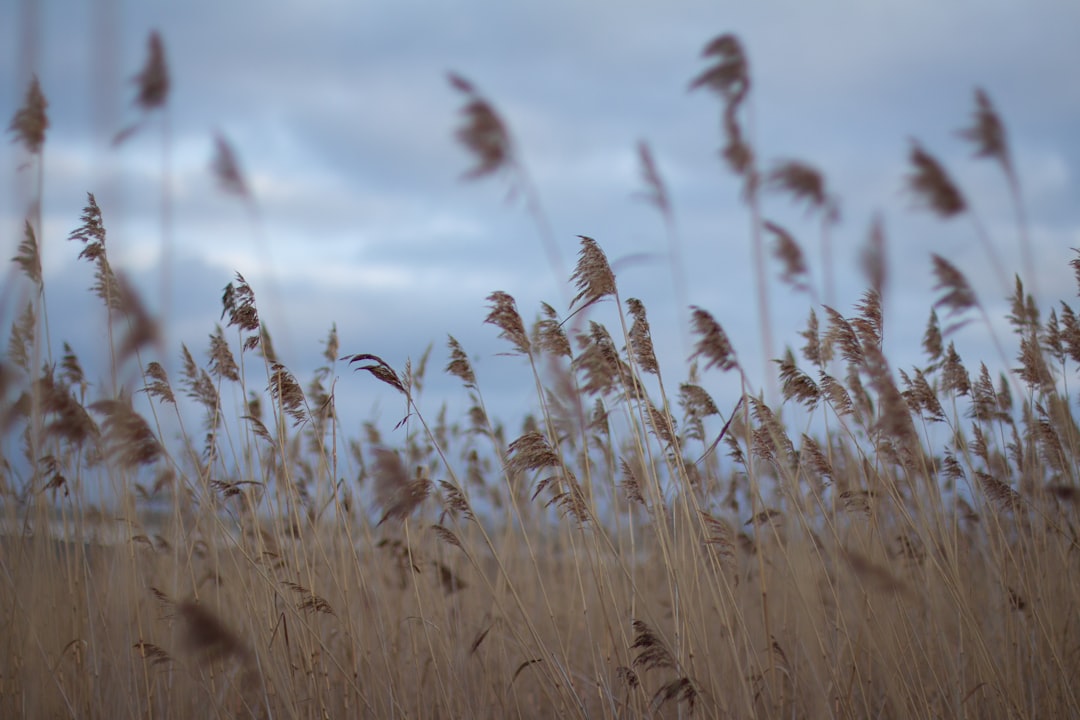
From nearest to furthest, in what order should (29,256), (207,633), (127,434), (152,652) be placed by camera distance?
(207,633) → (127,434) → (152,652) → (29,256)

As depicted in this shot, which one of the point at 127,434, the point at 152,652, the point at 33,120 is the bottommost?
the point at 152,652

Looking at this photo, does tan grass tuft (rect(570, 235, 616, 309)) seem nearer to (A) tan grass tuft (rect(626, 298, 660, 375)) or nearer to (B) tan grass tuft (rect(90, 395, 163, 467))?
(A) tan grass tuft (rect(626, 298, 660, 375))

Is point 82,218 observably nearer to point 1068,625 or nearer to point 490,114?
point 490,114

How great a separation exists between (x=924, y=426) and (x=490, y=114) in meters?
2.37

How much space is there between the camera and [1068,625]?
11.9 ft

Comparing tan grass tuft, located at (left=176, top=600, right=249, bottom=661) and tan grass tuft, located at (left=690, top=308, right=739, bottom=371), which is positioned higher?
tan grass tuft, located at (left=690, top=308, right=739, bottom=371)

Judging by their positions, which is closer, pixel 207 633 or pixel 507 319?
pixel 207 633

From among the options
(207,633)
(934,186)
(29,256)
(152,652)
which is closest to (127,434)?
(207,633)

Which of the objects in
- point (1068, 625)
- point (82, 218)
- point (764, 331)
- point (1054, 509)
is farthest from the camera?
point (1054, 509)

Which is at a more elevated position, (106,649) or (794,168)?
(794,168)

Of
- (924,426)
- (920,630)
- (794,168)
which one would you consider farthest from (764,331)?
(920,630)

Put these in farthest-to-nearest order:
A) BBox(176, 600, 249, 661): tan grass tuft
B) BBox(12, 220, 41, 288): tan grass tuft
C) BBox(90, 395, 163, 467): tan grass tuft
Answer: BBox(12, 220, 41, 288): tan grass tuft
BBox(90, 395, 163, 467): tan grass tuft
BBox(176, 600, 249, 661): tan grass tuft

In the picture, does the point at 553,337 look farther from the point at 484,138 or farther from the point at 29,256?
the point at 29,256

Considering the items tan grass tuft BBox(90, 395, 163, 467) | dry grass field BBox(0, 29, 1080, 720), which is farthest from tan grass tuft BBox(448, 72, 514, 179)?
tan grass tuft BBox(90, 395, 163, 467)
